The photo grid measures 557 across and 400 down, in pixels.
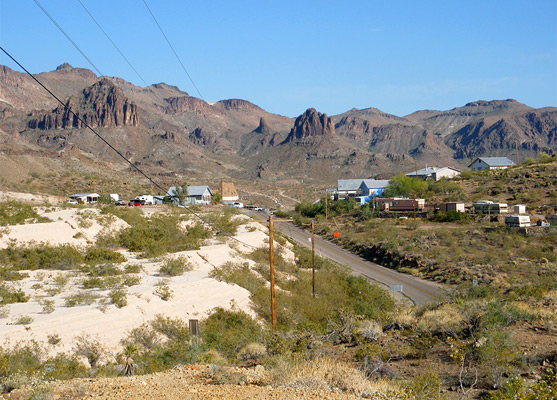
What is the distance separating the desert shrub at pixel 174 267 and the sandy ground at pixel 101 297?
492 millimetres

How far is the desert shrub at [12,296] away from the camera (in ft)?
63.4

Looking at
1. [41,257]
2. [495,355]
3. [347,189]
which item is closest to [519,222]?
[495,355]

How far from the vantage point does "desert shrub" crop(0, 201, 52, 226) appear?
105ft

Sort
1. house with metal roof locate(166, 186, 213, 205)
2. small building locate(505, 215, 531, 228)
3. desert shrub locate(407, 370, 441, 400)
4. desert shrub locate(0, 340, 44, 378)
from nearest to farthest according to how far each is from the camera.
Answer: desert shrub locate(407, 370, 441, 400) < desert shrub locate(0, 340, 44, 378) < small building locate(505, 215, 531, 228) < house with metal roof locate(166, 186, 213, 205)

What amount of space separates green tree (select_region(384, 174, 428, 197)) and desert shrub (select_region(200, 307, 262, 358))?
67831 millimetres

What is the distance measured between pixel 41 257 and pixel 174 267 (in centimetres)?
747

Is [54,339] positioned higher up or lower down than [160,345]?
higher up

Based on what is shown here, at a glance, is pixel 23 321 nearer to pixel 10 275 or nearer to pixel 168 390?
pixel 10 275

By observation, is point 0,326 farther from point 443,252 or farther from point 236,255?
point 443,252

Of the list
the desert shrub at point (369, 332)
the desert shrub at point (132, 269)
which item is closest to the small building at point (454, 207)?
the desert shrub at point (132, 269)

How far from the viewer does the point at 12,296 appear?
64.4 ft

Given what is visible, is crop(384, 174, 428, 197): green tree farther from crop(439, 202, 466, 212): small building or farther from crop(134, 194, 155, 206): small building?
crop(134, 194, 155, 206): small building

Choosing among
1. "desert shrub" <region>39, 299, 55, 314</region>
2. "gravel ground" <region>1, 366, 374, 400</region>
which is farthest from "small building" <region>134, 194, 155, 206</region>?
"gravel ground" <region>1, 366, 374, 400</region>

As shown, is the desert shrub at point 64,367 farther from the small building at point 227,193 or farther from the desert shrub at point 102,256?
the small building at point 227,193
